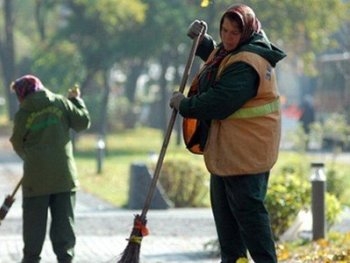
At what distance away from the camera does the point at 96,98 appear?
4962cm

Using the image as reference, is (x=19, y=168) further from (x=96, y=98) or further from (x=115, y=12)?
(x=96, y=98)

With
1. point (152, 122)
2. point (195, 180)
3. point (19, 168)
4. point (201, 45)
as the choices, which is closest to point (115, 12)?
point (19, 168)

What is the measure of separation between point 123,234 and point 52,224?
13.2 ft

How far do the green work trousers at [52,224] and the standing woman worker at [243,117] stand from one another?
3.00 metres

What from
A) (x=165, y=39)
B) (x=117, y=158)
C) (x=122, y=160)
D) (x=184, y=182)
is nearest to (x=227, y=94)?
(x=184, y=182)

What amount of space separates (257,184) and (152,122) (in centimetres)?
5280

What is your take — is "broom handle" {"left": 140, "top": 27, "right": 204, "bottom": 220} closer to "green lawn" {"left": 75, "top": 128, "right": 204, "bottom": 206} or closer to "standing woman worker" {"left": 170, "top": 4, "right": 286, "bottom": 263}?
"standing woman worker" {"left": 170, "top": 4, "right": 286, "bottom": 263}

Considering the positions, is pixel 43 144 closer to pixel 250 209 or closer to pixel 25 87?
pixel 25 87

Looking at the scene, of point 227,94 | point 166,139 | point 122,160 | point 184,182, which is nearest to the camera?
point 227,94

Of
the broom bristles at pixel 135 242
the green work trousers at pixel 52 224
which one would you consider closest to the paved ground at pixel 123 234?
the green work trousers at pixel 52 224

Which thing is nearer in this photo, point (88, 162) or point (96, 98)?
point (88, 162)

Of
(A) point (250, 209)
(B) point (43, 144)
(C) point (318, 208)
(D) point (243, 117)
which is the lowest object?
(C) point (318, 208)

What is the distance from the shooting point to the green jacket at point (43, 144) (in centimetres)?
1062

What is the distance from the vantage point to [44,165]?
34.9 feet
